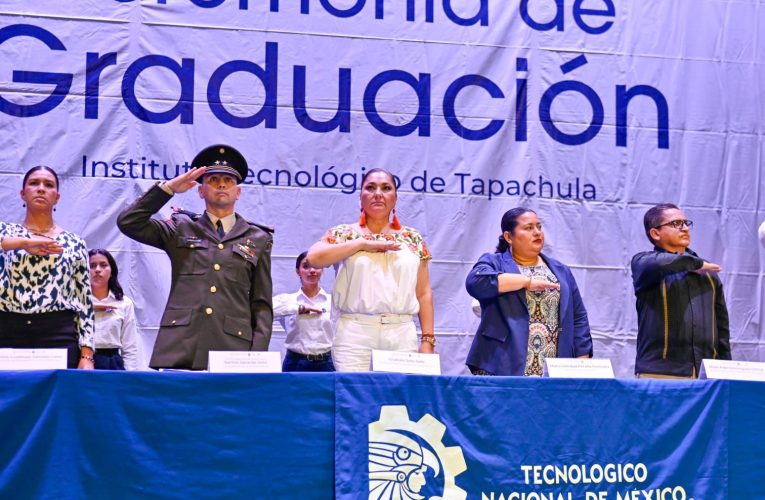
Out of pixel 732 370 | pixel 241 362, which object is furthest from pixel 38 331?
pixel 732 370

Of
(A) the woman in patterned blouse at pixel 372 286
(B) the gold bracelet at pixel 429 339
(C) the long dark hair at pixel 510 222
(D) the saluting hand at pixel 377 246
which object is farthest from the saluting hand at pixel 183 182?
(C) the long dark hair at pixel 510 222

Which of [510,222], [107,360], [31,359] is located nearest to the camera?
[31,359]

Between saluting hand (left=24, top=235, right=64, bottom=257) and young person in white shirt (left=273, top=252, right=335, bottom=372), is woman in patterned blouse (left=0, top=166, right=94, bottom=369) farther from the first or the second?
young person in white shirt (left=273, top=252, right=335, bottom=372)

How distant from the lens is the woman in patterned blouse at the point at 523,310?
3.32 meters

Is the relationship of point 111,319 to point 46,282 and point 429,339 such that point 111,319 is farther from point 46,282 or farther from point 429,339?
point 429,339

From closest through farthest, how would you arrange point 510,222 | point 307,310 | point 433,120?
point 510,222 → point 307,310 → point 433,120

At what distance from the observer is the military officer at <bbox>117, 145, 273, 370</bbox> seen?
3.06 m

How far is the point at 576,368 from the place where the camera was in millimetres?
2822

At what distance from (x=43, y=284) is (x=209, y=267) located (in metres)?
0.50

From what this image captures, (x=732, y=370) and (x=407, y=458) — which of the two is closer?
(x=407, y=458)

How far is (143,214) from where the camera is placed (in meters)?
3.11

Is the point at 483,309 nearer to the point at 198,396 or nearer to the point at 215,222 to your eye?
the point at 215,222

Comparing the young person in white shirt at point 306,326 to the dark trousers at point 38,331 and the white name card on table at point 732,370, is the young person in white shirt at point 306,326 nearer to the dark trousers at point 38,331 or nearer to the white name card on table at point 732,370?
the dark trousers at point 38,331

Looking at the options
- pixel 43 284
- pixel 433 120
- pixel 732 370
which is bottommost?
pixel 732 370
